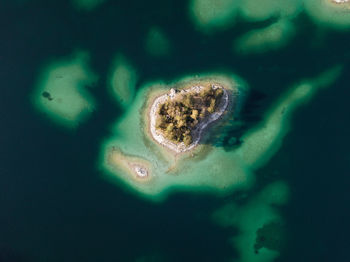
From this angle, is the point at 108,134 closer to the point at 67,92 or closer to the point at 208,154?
the point at 67,92

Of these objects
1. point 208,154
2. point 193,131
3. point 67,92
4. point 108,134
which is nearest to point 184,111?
point 193,131

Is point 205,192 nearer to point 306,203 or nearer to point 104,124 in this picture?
point 306,203

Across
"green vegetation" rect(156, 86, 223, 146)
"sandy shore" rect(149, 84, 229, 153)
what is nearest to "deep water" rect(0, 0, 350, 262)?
"sandy shore" rect(149, 84, 229, 153)

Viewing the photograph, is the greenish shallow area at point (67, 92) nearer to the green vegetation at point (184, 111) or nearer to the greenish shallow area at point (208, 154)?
the greenish shallow area at point (208, 154)

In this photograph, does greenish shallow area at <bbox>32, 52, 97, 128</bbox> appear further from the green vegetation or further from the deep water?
the green vegetation

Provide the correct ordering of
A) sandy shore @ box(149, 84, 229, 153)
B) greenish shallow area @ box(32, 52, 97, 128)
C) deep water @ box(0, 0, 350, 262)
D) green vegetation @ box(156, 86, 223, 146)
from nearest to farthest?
green vegetation @ box(156, 86, 223, 146), sandy shore @ box(149, 84, 229, 153), deep water @ box(0, 0, 350, 262), greenish shallow area @ box(32, 52, 97, 128)

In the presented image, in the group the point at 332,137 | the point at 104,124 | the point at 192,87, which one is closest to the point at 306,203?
the point at 332,137
